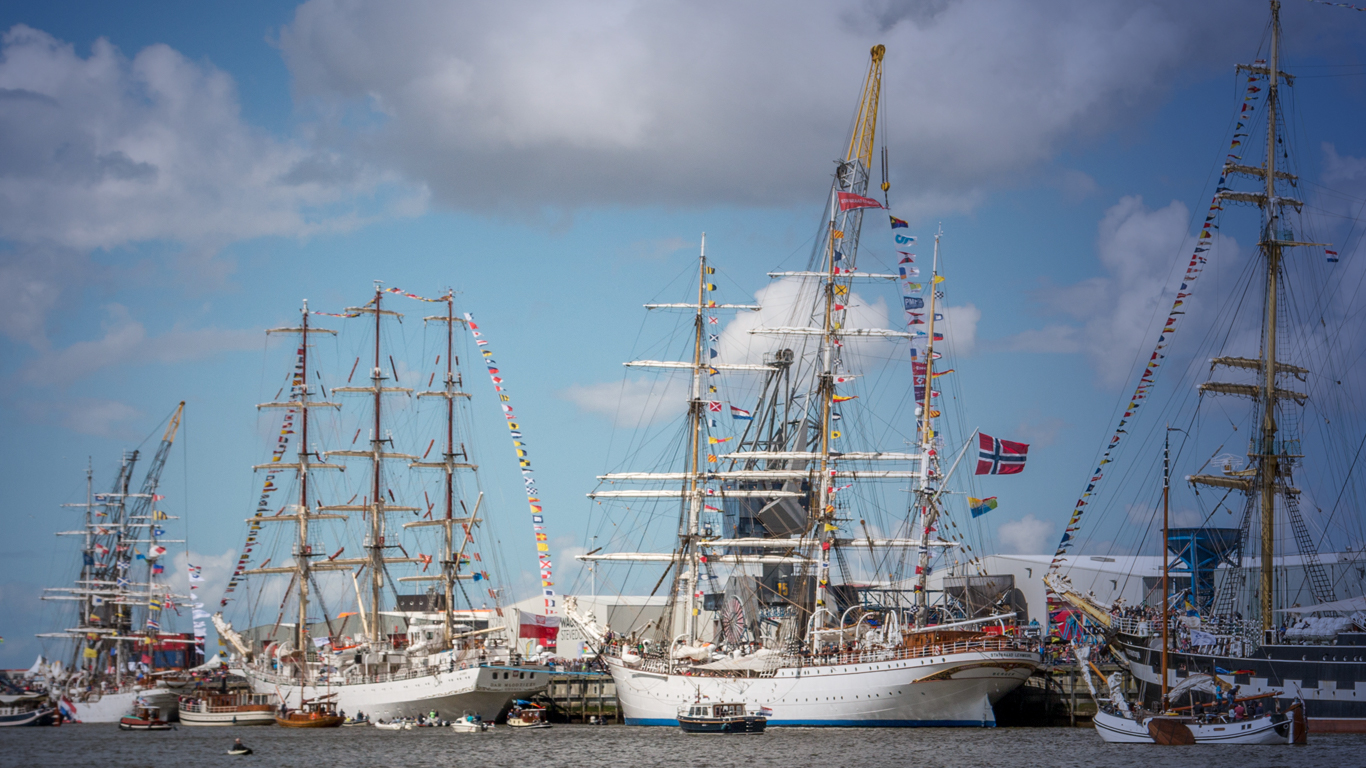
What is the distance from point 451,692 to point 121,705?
1343 inches

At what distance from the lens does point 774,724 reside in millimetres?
74312

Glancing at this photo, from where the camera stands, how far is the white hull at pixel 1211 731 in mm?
59469

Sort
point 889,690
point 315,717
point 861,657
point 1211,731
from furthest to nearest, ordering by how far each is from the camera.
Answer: point 315,717 → point 861,657 → point 889,690 → point 1211,731

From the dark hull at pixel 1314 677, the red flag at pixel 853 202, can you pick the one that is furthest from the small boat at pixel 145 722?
the dark hull at pixel 1314 677

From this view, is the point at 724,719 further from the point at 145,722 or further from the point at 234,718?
the point at 145,722

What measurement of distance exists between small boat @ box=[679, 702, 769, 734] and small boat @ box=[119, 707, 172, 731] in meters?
38.4

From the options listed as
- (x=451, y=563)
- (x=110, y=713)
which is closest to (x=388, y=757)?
(x=451, y=563)

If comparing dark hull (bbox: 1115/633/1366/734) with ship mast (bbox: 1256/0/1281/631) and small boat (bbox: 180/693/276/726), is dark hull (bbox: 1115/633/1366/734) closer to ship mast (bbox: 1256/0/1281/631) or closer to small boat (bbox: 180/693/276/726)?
ship mast (bbox: 1256/0/1281/631)

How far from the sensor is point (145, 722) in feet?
287

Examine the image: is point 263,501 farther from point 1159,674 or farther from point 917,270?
point 1159,674

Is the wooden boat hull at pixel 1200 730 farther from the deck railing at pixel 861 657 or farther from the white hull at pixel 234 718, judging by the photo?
the white hull at pixel 234 718

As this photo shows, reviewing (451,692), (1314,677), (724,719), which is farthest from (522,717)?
(1314,677)

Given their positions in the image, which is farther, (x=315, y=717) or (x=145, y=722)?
(x=145, y=722)

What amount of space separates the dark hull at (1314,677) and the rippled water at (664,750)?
1114mm
